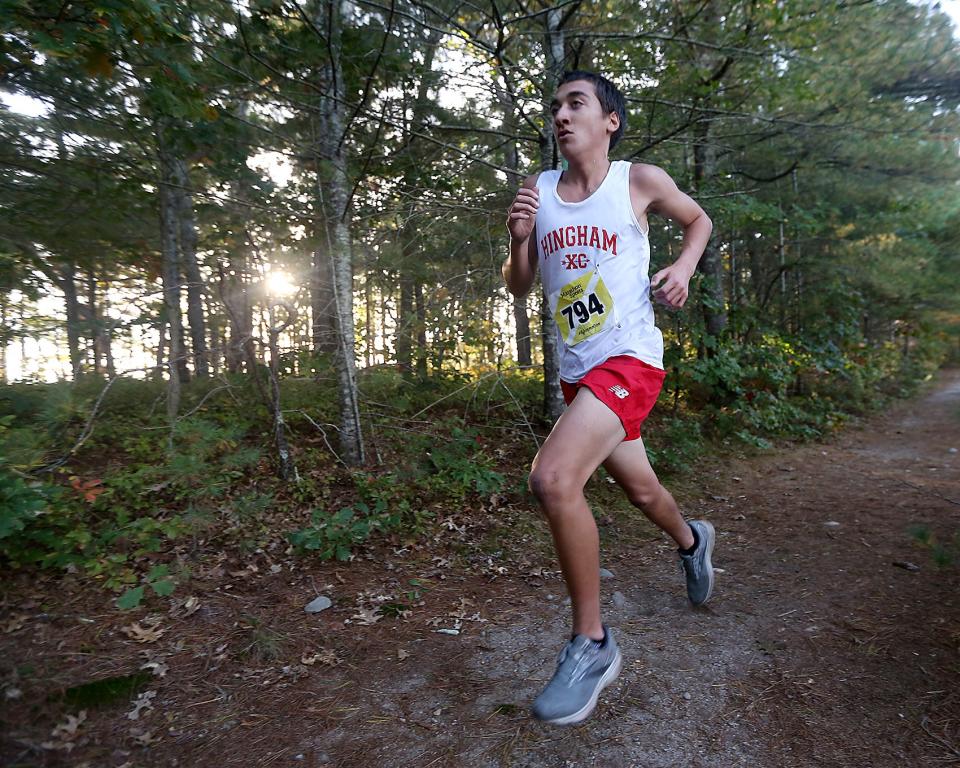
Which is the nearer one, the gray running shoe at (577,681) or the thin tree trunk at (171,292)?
the gray running shoe at (577,681)

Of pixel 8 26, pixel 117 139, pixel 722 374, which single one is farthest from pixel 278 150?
pixel 722 374

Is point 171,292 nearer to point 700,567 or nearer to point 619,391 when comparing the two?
point 619,391

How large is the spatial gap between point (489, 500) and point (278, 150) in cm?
335

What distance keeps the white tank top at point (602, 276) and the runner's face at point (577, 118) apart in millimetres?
171

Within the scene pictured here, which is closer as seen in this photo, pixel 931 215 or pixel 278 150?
pixel 278 150

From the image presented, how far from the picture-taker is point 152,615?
2.91m

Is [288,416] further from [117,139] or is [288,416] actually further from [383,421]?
[117,139]

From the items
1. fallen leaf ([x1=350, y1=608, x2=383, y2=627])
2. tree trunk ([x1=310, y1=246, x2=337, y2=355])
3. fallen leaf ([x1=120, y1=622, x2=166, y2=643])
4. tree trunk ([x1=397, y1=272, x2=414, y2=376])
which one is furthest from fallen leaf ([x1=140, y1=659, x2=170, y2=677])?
tree trunk ([x1=397, y1=272, x2=414, y2=376])

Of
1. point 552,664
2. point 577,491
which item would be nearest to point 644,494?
point 577,491

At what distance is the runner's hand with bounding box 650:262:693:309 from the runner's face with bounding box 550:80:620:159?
0.64 meters

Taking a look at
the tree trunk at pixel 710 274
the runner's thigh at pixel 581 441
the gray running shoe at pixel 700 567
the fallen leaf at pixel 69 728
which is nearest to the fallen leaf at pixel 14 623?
the fallen leaf at pixel 69 728

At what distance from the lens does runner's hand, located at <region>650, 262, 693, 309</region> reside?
210 cm

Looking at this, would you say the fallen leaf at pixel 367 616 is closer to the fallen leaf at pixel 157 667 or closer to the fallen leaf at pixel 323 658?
the fallen leaf at pixel 323 658

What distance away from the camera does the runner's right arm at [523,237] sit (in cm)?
225
